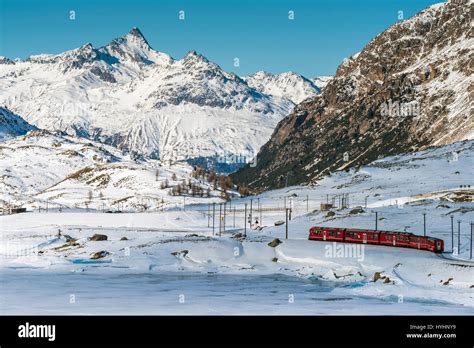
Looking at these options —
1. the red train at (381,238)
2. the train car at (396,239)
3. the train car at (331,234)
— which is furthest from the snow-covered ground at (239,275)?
the train car at (331,234)

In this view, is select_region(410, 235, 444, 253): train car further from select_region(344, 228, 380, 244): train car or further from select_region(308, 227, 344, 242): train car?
select_region(308, 227, 344, 242): train car

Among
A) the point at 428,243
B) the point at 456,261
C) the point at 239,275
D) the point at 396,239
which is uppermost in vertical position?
the point at 396,239

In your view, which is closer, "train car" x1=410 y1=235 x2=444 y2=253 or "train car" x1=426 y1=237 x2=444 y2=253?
"train car" x1=426 y1=237 x2=444 y2=253

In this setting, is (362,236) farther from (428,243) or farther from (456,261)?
(456,261)

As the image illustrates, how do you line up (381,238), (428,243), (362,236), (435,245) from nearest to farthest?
(435,245) → (428,243) → (381,238) → (362,236)

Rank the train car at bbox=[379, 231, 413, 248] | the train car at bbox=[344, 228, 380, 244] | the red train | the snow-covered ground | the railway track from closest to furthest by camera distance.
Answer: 1. the snow-covered ground
2. the railway track
3. the red train
4. the train car at bbox=[379, 231, 413, 248]
5. the train car at bbox=[344, 228, 380, 244]

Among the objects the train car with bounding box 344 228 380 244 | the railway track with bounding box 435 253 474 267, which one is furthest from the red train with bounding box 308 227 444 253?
the railway track with bounding box 435 253 474 267

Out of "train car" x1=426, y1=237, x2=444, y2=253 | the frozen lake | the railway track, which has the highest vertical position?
"train car" x1=426, y1=237, x2=444, y2=253

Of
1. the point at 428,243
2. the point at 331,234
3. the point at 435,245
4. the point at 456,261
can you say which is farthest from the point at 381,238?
the point at 456,261
